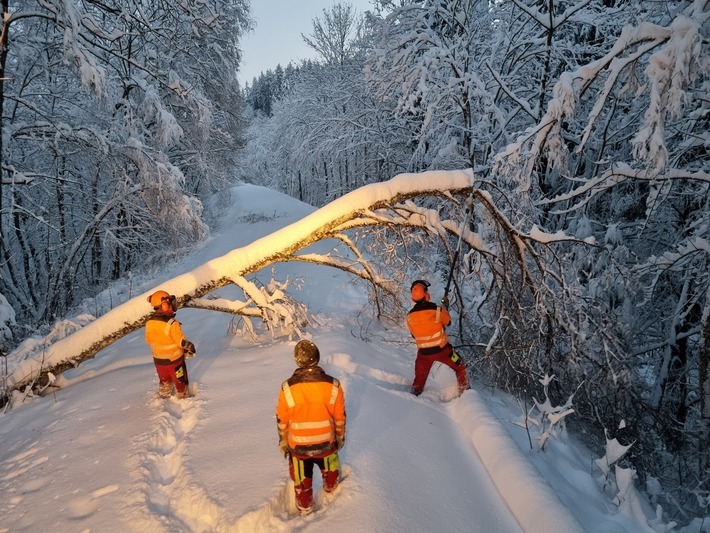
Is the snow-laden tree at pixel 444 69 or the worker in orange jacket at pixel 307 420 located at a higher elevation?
the snow-laden tree at pixel 444 69

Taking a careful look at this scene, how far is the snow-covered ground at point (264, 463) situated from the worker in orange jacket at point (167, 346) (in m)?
0.21

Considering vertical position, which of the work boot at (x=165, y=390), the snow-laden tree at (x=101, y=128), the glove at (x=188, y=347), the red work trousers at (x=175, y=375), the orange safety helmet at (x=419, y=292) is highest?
the snow-laden tree at (x=101, y=128)

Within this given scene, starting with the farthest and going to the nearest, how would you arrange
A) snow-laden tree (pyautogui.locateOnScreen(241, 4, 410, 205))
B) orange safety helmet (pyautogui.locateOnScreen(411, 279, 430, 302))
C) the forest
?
snow-laden tree (pyautogui.locateOnScreen(241, 4, 410, 205)) → orange safety helmet (pyautogui.locateOnScreen(411, 279, 430, 302)) → the forest

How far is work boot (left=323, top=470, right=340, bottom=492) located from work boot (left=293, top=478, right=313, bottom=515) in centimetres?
16

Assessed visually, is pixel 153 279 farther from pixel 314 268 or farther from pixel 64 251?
pixel 314 268

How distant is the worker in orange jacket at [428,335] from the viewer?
16.3 feet

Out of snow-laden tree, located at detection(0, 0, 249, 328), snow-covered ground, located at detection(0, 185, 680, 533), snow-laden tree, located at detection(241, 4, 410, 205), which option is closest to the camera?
snow-covered ground, located at detection(0, 185, 680, 533)

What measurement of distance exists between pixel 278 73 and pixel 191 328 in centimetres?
9839

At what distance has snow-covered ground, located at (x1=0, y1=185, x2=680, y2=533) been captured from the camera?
9.69 feet

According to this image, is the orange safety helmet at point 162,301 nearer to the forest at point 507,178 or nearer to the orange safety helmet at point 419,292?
the forest at point 507,178

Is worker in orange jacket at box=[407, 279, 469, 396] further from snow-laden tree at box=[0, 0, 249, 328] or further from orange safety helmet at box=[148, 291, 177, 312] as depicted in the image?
snow-laden tree at box=[0, 0, 249, 328]

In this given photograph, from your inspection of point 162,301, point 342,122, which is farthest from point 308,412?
point 342,122

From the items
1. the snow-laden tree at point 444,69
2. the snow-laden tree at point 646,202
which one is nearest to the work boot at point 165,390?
the snow-laden tree at point 646,202

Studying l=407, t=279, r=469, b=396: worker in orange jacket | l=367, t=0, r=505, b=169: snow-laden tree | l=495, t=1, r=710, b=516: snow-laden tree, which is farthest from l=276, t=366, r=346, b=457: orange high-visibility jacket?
l=367, t=0, r=505, b=169: snow-laden tree
